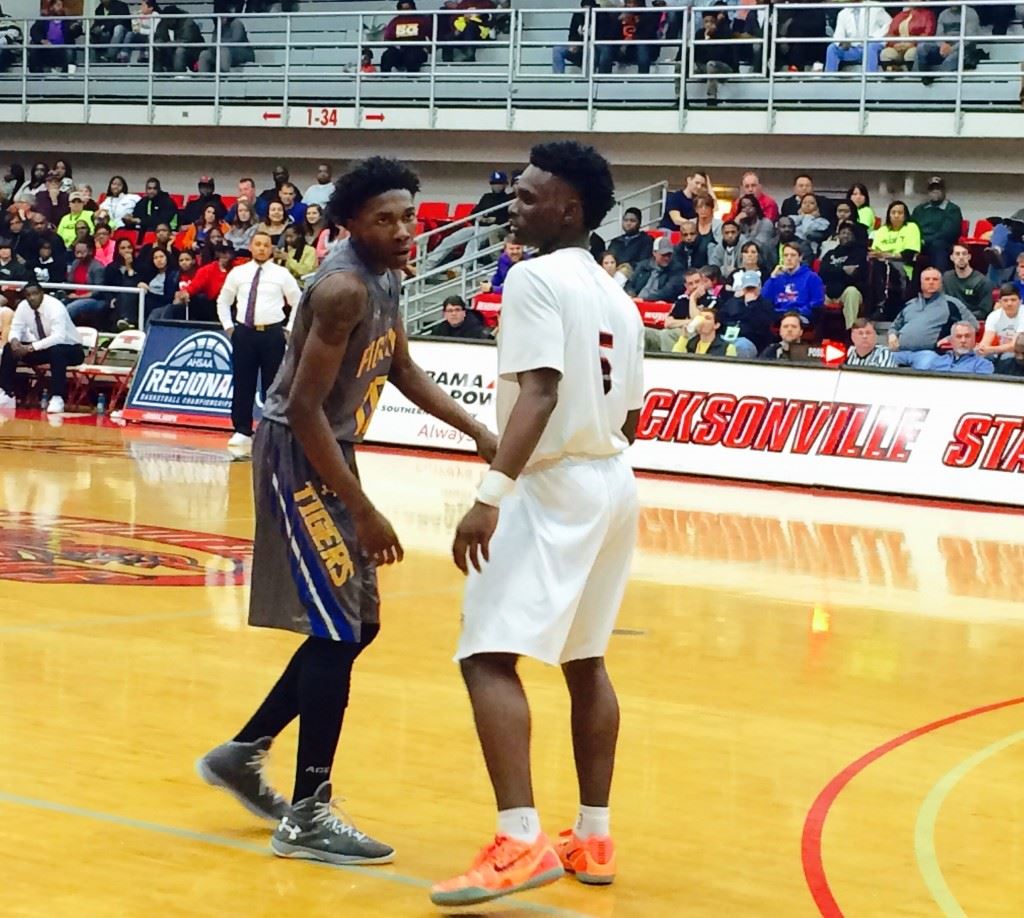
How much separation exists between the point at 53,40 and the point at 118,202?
5139 millimetres

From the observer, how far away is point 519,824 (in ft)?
15.2

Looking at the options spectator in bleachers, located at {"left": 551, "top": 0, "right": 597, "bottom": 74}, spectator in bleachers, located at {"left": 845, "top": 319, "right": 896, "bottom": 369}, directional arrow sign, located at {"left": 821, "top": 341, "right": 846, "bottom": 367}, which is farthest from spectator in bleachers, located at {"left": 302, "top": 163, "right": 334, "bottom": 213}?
spectator in bleachers, located at {"left": 845, "top": 319, "right": 896, "bottom": 369}

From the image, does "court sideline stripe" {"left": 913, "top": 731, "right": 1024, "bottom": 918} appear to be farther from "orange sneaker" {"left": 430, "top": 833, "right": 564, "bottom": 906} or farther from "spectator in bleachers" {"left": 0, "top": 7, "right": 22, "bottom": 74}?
"spectator in bleachers" {"left": 0, "top": 7, "right": 22, "bottom": 74}

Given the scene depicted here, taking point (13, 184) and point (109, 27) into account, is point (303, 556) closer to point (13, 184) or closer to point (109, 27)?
point (13, 184)

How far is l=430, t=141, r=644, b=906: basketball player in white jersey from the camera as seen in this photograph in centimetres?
466

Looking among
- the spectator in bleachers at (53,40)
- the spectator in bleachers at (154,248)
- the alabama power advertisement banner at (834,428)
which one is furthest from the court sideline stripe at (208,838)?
the spectator in bleachers at (53,40)

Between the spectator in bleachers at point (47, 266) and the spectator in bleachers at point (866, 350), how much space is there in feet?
41.4

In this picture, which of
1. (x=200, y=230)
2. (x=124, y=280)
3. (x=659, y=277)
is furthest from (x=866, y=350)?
(x=200, y=230)

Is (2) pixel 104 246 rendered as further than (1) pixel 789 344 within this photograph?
Yes

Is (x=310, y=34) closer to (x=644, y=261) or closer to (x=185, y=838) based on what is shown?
(x=644, y=261)

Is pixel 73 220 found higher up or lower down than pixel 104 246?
higher up

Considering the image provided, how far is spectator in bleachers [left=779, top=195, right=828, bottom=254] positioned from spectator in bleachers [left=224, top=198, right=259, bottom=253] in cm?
775

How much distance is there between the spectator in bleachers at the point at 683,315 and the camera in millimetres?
19344

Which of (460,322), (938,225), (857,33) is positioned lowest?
(460,322)
